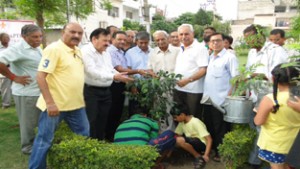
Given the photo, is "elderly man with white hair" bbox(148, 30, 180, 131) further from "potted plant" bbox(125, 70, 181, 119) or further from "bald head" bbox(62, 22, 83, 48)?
"bald head" bbox(62, 22, 83, 48)

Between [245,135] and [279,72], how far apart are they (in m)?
1.12

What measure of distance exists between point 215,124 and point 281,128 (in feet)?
4.34

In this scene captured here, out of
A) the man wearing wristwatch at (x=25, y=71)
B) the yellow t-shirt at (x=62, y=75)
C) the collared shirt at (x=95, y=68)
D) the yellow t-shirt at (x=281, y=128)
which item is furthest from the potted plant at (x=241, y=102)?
the man wearing wristwatch at (x=25, y=71)

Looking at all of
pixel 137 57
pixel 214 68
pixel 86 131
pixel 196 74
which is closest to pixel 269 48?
pixel 214 68

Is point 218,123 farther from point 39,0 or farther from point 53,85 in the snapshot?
point 39,0

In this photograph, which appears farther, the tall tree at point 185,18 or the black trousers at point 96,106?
the tall tree at point 185,18

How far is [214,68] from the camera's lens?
3754mm

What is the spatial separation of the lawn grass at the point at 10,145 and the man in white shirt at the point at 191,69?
2555 mm

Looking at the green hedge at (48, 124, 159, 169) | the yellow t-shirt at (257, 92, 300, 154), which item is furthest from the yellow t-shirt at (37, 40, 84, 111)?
the yellow t-shirt at (257, 92, 300, 154)

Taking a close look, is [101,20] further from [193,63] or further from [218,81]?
[218,81]

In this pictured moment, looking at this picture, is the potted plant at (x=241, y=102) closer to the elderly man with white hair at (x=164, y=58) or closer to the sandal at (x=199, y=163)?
the sandal at (x=199, y=163)

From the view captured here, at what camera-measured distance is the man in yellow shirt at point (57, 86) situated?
2.77m

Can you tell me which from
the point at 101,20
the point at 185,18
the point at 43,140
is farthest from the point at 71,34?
the point at 185,18

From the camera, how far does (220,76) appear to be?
371 cm
